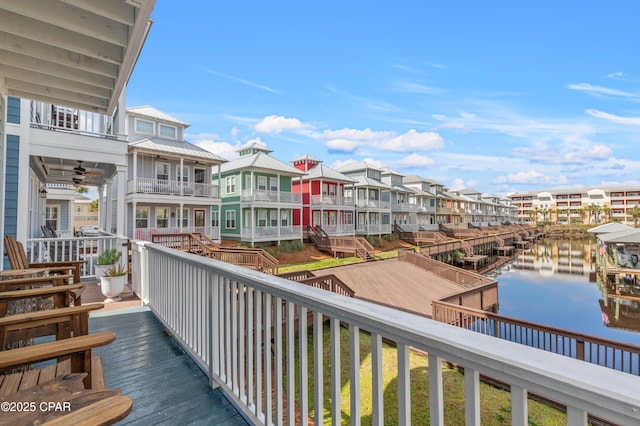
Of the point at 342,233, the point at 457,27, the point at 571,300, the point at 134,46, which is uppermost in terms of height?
the point at 457,27

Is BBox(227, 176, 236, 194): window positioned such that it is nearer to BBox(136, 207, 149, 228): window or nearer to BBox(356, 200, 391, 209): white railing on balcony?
BBox(136, 207, 149, 228): window

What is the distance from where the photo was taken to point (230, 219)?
22.9 metres

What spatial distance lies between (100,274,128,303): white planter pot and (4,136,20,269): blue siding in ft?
8.70

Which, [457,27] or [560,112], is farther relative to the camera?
[560,112]

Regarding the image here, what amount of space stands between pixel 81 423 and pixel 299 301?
102 centimetres

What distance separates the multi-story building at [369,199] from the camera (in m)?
30.3

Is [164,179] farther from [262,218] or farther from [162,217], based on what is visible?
[262,218]

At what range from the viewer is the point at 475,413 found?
0.96 metres

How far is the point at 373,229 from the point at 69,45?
1130 inches

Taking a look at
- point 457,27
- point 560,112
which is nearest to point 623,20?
point 457,27

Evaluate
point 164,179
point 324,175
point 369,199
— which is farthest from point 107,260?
point 369,199

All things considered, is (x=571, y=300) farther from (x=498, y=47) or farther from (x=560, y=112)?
(x=560, y=112)

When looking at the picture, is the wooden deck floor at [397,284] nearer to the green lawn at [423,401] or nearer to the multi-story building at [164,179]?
the green lawn at [423,401]

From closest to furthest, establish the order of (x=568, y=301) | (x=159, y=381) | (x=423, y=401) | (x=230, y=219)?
(x=159, y=381), (x=423, y=401), (x=568, y=301), (x=230, y=219)
